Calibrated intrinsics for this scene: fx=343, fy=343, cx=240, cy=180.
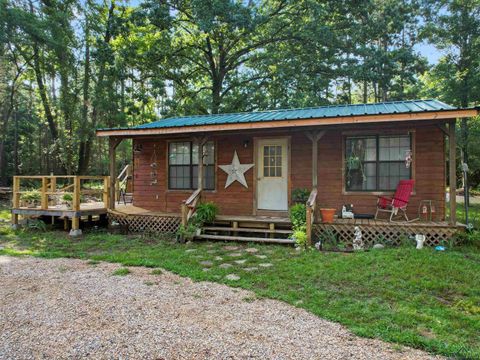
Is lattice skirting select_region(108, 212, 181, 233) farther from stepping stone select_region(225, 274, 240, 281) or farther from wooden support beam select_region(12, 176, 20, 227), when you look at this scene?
stepping stone select_region(225, 274, 240, 281)

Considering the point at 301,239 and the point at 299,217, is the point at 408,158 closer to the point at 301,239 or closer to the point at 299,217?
the point at 299,217

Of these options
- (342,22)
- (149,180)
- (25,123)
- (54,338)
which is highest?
(342,22)

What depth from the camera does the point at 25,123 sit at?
25.8 metres

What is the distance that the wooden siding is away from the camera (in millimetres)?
7457

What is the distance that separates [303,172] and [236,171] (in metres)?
1.74

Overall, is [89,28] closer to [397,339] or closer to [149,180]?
[149,180]

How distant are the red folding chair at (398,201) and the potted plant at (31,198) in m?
9.09

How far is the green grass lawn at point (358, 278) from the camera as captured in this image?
322 centimetres

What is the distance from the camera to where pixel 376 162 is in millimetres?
7789

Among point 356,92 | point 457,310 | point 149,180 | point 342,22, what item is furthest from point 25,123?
point 457,310

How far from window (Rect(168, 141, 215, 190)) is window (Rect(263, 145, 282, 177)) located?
147 centimetres

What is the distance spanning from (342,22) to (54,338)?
614 inches

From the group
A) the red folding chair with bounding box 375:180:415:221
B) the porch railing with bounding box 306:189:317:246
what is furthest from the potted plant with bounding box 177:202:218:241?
the red folding chair with bounding box 375:180:415:221

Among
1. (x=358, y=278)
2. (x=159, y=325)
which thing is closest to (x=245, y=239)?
(x=358, y=278)
